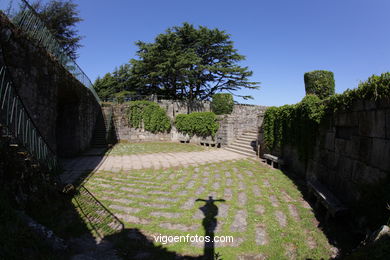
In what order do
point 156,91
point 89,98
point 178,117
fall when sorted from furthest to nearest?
point 156,91
point 178,117
point 89,98

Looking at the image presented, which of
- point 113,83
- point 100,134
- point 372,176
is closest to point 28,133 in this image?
point 372,176

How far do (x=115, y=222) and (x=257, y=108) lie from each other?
17580mm

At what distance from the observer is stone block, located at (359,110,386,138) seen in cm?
301

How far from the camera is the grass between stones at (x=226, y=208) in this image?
9.34 feet

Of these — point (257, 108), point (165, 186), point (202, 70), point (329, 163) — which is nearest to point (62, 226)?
point (165, 186)

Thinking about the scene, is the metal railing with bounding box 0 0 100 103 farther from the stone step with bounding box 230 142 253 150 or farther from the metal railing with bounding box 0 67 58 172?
the stone step with bounding box 230 142 253 150

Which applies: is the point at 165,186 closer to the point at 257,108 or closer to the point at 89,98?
the point at 89,98

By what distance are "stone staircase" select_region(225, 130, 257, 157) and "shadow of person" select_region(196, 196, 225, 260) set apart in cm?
630

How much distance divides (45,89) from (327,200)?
26.6ft

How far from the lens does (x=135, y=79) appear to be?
24688 millimetres

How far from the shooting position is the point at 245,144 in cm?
1180

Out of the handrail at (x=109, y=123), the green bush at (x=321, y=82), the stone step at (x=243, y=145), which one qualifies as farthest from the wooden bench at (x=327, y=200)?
the handrail at (x=109, y=123)

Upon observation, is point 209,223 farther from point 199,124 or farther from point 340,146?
point 199,124

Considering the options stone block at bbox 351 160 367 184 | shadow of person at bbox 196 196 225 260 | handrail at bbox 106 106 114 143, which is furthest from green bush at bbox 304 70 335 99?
Answer: handrail at bbox 106 106 114 143
